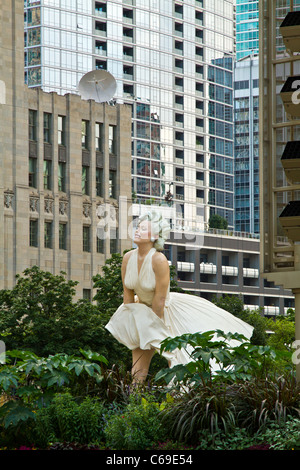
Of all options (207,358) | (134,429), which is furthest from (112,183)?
(134,429)

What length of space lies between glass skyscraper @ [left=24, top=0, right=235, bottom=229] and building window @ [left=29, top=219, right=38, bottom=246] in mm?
49293

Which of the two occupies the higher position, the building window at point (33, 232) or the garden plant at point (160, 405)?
the building window at point (33, 232)

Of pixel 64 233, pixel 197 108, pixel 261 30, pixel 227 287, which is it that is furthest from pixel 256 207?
pixel 261 30

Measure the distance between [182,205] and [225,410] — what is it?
11218 centimetres

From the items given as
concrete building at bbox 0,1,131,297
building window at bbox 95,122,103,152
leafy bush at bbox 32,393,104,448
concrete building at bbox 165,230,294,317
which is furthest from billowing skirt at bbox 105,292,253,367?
concrete building at bbox 165,230,294,317

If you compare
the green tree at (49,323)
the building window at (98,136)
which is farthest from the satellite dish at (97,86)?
the green tree at (49,323)

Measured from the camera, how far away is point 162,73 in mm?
127875

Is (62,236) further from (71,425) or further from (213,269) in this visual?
(71,425)

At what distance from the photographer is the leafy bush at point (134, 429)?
14.2 m

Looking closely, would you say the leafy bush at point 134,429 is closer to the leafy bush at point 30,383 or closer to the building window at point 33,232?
the leafy bush at point 30,383

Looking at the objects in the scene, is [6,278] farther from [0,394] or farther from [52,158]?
[0,394]

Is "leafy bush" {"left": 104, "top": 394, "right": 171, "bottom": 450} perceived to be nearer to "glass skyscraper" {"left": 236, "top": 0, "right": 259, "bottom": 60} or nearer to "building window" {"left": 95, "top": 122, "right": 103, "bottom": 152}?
"building window" {"left": 95, "top": 122, "right": 103, "bottom": 152}

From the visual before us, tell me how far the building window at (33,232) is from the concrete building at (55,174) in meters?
0.07

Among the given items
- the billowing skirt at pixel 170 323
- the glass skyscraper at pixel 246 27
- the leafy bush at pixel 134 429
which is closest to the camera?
the leafy bush at pixel 134 429
